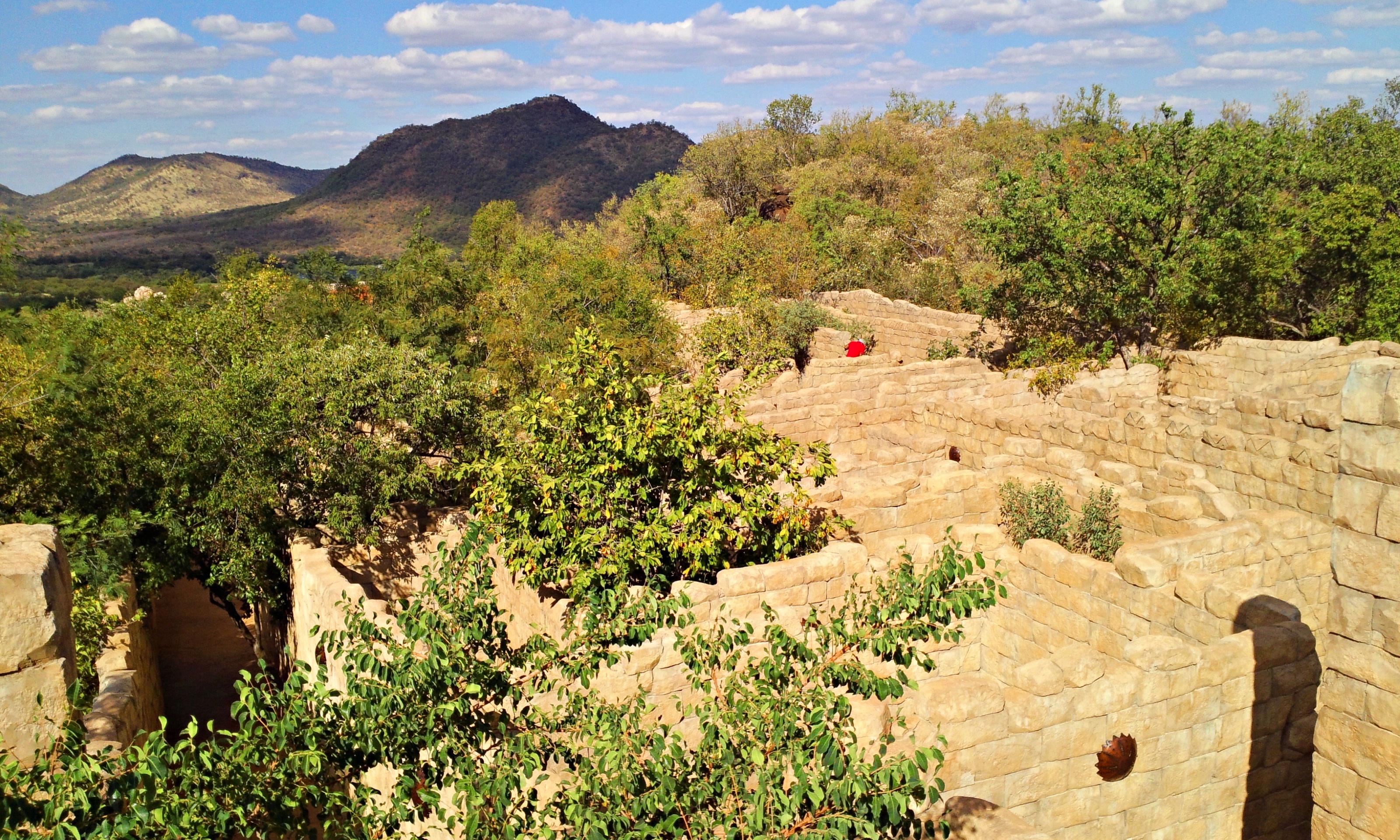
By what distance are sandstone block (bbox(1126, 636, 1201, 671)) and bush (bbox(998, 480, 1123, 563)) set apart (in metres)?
3.04

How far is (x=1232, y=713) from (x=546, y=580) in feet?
17.7

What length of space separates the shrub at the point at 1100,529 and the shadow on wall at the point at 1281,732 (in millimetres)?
2761

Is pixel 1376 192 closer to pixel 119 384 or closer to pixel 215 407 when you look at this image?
A: pixel 215 407

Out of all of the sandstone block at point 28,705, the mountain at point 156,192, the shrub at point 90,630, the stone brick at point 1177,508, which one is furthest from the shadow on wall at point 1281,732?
the mountain at point 156,192

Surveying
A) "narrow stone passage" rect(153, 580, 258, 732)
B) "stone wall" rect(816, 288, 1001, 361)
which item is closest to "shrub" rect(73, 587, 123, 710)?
"narrow stone passage" rect(153, 580, 258, 732)

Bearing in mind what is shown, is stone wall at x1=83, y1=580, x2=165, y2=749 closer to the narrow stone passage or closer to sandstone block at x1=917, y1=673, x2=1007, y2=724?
the narrow stone passage

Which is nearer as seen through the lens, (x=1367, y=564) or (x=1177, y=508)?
(x=1367, y=564)

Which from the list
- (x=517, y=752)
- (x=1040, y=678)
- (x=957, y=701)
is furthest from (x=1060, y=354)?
(x=517, y=752)

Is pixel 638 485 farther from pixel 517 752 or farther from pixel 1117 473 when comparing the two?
pixel 1117 473

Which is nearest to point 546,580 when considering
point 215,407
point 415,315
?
point 215,407

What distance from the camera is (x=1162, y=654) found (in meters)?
5.50

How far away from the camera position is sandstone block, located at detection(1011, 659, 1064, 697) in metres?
5.23

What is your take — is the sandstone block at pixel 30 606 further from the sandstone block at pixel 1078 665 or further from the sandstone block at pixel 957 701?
the sandstone block at pixel 1078 665

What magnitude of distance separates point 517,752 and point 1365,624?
3.88m
